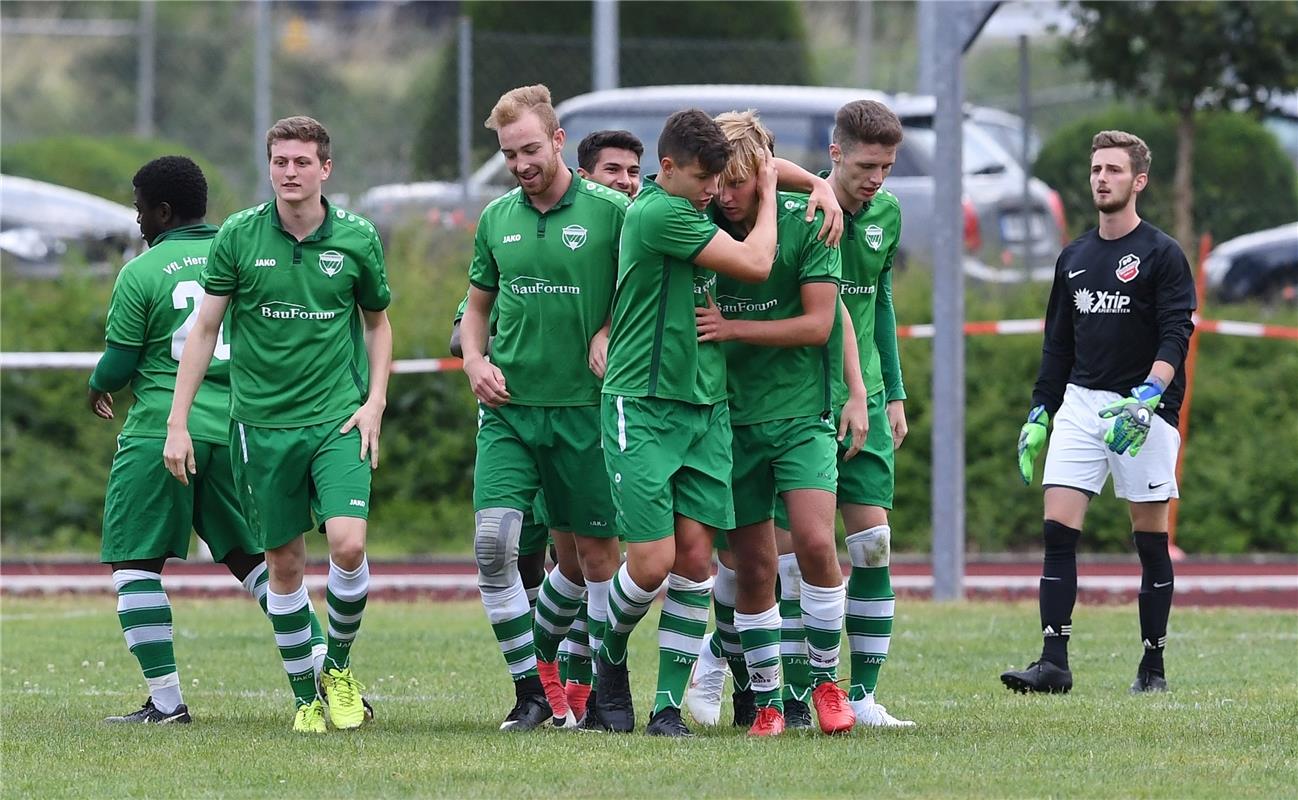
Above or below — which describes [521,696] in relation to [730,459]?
below

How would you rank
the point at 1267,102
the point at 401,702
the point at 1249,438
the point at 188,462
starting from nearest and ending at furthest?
the point at 188,462
the point at 401,702
the point at 1249,438
the point at 1267,102

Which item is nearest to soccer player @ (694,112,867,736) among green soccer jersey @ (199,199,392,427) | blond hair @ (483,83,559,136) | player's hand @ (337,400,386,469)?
blond hair @ (483,83,559,136)

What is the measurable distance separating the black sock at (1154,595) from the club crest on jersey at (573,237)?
3.10 m

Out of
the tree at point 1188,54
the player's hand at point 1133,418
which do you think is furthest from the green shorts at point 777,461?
the tree at point 1188,54

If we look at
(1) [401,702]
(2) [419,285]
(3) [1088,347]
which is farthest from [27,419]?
(3) [1088,347]

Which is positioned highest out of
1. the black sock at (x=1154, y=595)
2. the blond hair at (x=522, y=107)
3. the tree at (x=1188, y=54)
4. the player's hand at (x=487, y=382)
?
the tree at (x=1188, y=54)

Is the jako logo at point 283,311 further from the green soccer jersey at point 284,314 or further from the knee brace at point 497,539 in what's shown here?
the knee brace at point 497,539

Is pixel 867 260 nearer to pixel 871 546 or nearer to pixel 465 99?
pixel 871 546

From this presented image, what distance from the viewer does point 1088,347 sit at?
347 inches

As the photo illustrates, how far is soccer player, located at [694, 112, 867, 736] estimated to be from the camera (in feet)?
23.2

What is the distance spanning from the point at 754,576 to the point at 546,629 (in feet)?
3.43

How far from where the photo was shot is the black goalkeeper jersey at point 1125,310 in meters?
8.59

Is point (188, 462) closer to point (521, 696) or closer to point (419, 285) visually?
point (521, 696)

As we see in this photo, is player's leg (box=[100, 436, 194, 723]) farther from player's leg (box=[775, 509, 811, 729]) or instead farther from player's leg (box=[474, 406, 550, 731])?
player's leg (box=[775, 509, 811, 729])
